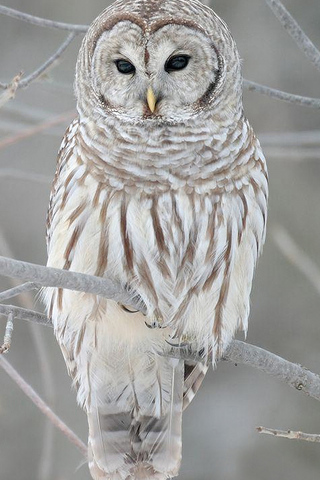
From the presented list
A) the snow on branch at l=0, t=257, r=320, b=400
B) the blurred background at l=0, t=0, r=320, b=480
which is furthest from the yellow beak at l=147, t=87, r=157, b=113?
the blurred background at l=0, t=0, r=320, b=480

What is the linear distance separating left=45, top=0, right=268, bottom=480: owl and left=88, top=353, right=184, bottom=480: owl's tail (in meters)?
0.21

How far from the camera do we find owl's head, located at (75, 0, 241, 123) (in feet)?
11.3

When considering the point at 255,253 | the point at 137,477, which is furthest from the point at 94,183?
the point at 137,477

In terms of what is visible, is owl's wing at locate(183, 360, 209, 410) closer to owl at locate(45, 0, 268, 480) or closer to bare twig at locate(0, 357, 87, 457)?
owl at locate(45, 0, 268, 480)

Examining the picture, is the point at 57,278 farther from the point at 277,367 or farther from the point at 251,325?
the point at 251,325

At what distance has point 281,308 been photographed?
6.35 m

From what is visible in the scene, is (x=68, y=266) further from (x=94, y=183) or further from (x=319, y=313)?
(x=319, y=313)

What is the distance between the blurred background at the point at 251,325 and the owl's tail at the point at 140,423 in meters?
2.10

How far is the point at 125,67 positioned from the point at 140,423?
62.0 inches

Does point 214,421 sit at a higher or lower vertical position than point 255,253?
lower

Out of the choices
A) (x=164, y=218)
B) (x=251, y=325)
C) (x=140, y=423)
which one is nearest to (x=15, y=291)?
(x=164, y=218)

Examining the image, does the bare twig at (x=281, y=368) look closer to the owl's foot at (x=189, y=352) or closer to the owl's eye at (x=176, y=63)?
the owl's foot at (x=189, y=352)

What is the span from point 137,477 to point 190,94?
65.1 inches

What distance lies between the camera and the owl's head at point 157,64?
345cm
